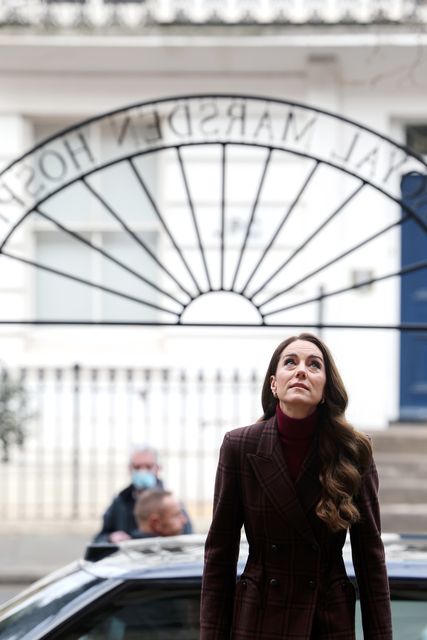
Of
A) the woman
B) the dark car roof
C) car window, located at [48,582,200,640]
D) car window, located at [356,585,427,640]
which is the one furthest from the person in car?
the woman

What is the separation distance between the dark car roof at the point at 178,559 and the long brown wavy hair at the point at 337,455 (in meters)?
0.58

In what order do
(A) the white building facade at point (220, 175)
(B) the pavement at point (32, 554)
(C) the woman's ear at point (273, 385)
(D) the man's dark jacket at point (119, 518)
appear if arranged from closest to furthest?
1. (C) the woman's ear at point (273, 385)
2. (D) the man's dark jacket at point (119, 518)
3. (B) the pavement at point (32, 554)
4. (A) the white building facade at point (220, 175)

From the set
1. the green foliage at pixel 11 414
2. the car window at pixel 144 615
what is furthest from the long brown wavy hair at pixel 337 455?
the green foliage at pixel 11 414

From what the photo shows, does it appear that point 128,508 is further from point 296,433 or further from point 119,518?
point 296,433

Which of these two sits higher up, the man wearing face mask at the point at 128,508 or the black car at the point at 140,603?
the black car at the point at 140,603

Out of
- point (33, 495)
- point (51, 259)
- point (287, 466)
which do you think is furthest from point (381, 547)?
point (51, 259)

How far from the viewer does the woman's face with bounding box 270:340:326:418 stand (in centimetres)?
366

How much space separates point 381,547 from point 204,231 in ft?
30.3

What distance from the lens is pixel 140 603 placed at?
417 centimetres

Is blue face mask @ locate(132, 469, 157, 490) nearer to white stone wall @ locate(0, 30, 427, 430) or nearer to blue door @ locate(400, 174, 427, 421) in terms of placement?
white stone wall @ locate(0, 30, 427, 430)

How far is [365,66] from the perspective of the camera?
41.1 feet

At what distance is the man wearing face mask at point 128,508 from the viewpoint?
25.5ft

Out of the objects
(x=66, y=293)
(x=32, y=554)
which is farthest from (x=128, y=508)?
(x=66, y=293)

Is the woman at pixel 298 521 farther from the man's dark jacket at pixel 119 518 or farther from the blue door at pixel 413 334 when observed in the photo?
the blue door at pixel 413 334
